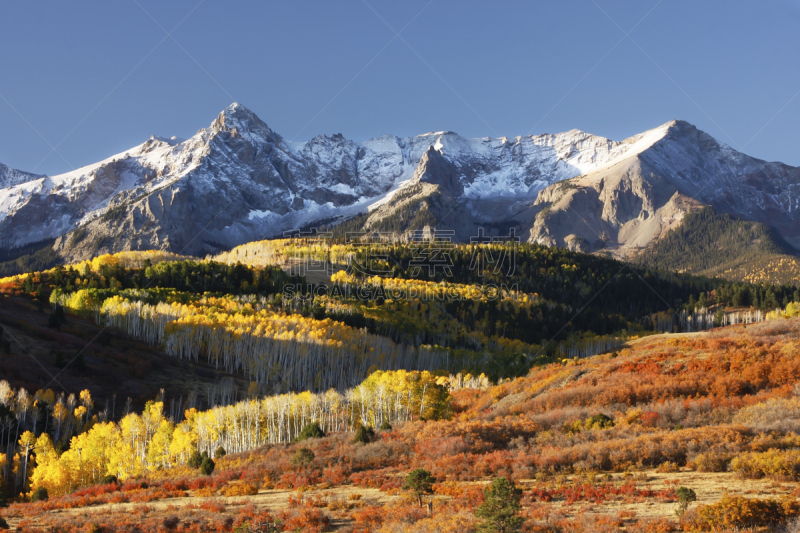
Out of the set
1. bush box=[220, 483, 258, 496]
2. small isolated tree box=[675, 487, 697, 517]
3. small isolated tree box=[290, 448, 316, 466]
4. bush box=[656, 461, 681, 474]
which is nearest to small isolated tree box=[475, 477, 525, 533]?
small isolated tree box=[675, 487, 697, 517]

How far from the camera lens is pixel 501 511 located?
→ 20.4m

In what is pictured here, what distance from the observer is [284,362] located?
4663 inches

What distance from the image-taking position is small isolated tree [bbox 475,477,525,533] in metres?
20.1

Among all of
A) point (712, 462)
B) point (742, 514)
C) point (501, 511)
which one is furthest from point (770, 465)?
point (501, 511)

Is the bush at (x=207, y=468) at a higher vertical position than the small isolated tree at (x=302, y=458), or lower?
lower

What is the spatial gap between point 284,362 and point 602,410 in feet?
281

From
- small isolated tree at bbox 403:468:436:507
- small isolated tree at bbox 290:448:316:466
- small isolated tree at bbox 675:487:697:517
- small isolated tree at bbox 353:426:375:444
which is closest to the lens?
small isolated tree at bbox 675:487:697:517

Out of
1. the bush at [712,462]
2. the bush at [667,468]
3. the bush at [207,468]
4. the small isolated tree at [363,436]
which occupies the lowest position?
the bush at [207,468]

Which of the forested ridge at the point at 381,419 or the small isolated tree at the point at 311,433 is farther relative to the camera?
the small isolated tree at the point at 311,433

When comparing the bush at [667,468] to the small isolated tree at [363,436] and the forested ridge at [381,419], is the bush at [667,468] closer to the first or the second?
the forested ridge at [381,419]

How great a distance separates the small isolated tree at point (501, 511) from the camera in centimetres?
2008

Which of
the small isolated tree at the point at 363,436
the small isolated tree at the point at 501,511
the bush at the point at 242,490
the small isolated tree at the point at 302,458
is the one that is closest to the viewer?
the small isolated tree at the point at 501,511

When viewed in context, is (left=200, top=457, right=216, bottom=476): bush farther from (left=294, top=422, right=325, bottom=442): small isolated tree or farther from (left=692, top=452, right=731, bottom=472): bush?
(left=692, top=452, right=731, bottom=472): bush

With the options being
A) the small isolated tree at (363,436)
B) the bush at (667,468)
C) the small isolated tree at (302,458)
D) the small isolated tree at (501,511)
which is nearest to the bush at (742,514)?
the small isolated tree at (501,511)
